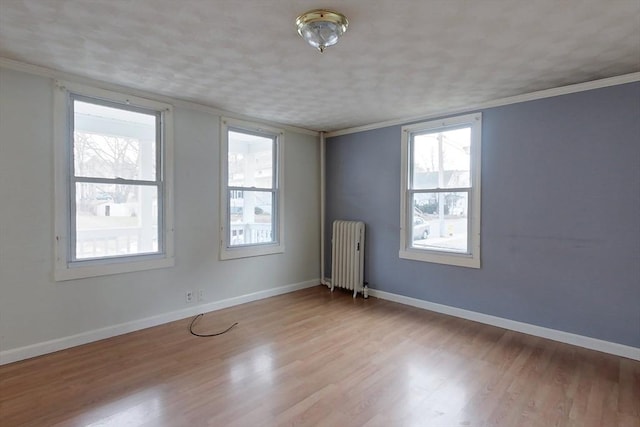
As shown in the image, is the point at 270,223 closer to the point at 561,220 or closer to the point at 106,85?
the point at 106,85

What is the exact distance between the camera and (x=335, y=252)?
198 inches

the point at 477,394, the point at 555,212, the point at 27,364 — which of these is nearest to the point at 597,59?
the point at 555,212

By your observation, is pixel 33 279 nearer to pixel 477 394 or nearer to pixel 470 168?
pixel 477 394

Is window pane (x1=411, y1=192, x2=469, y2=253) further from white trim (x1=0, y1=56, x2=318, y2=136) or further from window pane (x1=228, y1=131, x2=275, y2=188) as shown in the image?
white trim (x1=0, y1=56, x2=318, y2=136)

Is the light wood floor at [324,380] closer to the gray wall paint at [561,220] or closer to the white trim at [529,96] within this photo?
the gray wall paint at [561,220]

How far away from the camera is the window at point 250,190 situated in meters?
4.23

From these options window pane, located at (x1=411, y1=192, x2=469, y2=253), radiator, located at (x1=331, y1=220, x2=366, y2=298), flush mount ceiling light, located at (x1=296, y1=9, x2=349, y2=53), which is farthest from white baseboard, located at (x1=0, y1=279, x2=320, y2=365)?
flush mount ceiling light, located at (x1=296, y1=9, x2=349, y2=53)

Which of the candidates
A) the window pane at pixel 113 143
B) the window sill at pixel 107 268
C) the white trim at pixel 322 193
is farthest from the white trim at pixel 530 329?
the window pane at pixel 113 143

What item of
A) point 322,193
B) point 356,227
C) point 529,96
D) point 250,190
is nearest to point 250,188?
point 250,190

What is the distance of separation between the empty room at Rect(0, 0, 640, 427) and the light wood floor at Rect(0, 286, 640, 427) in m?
0.02

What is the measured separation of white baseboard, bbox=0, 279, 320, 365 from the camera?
2.79m

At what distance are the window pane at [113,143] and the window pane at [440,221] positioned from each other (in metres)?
3.12

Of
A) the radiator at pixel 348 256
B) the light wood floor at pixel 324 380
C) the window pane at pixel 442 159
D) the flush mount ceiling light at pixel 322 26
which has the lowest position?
the light wood floor at pixel 324 380

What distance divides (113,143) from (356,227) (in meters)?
3.02
